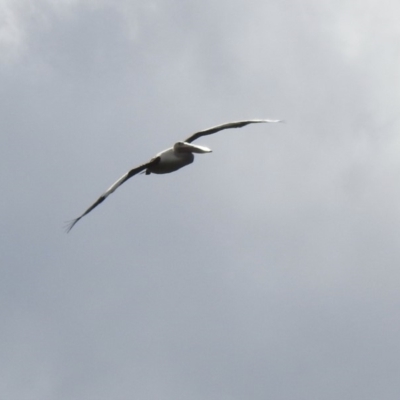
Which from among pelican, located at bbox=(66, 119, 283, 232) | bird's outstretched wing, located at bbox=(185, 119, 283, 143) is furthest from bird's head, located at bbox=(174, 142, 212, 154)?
bird's outstretched wing, located at bbox=(185, 119, 283, 143)

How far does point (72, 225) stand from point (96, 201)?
1.42m

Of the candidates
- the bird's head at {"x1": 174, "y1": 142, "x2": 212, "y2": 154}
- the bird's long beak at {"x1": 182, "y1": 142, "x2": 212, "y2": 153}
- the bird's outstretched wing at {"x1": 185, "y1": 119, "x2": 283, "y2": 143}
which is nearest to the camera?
the bird's long beak at {"x1": 182, "y1": 142, "x2": 212, "y2": 153}

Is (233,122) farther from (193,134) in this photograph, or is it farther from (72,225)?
(72,225)

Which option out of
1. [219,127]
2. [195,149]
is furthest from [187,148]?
[219,127]

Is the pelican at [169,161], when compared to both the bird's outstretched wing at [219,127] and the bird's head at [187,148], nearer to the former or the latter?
the bird's head at [187,148]

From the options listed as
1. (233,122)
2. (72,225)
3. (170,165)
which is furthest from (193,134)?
(72,225)

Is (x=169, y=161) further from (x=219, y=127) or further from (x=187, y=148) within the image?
(x=219, y=127)

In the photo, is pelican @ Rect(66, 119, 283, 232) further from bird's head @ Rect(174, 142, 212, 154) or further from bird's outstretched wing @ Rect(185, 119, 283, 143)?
bird's outstretched wing @ Rect(185, 119, 283, 143)

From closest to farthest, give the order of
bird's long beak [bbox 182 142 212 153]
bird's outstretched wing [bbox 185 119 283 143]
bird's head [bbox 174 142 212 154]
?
bird's long beak [bbox 182 142 212 153]
bird's head [bbox 174 142 212 154]
bird's outstretched wing [bbox 185 119 283 143]

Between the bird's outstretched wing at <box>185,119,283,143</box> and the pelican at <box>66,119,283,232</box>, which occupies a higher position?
the bird's outstretched wing at <box>185,119,283,143</box>

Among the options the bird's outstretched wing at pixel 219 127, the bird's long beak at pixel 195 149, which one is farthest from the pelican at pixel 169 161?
the bird's outstretched wing at pixel 219 127

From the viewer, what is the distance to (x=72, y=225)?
28828 mm

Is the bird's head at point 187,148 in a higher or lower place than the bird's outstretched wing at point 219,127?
lower

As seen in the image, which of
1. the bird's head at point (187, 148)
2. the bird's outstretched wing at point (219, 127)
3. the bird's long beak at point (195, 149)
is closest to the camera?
the bird's long beak at point (195, 149)
